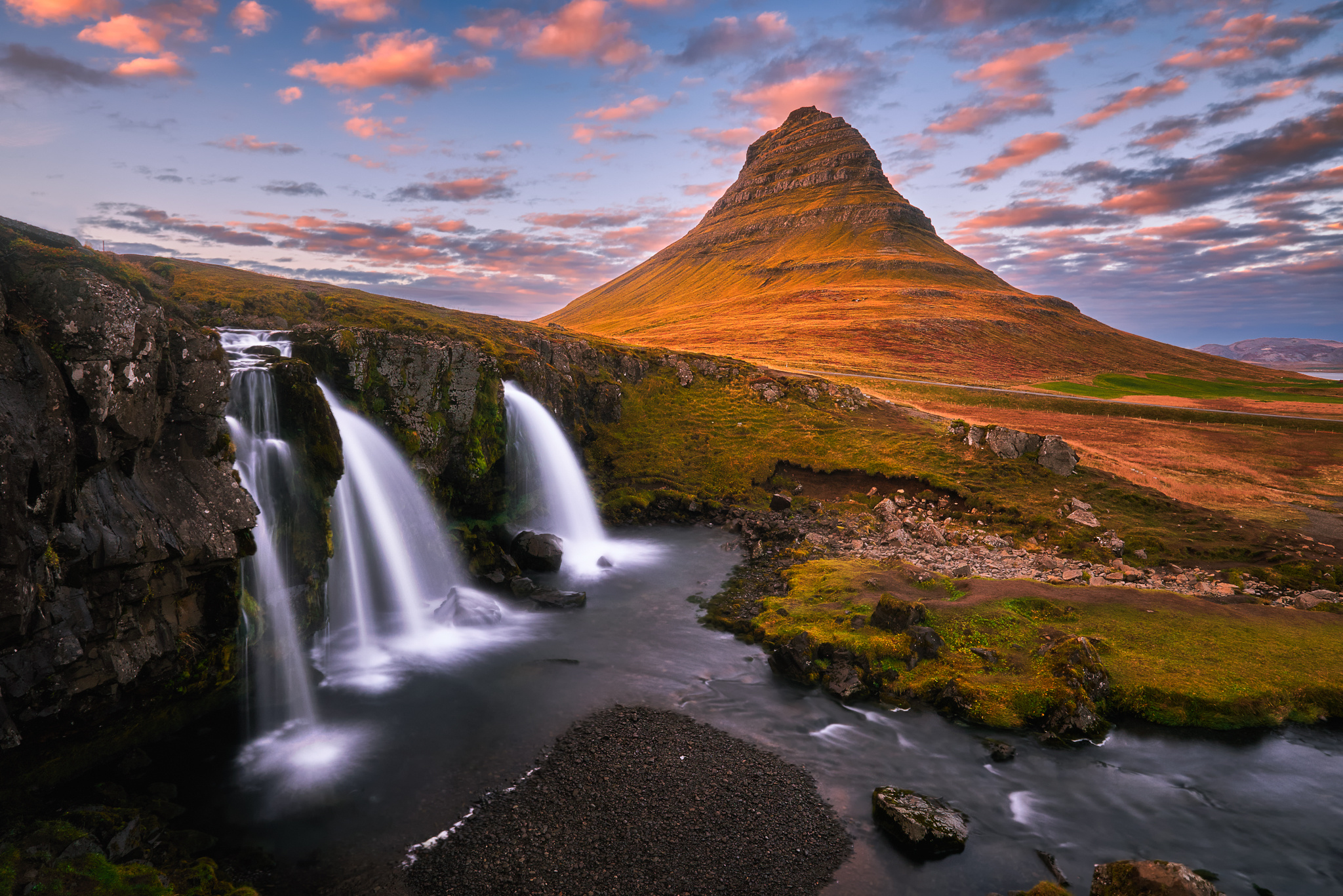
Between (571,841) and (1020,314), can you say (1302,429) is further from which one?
(1020,314)

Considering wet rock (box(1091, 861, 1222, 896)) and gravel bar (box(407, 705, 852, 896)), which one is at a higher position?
wet rock (box(1091, 861, 1222, 896))

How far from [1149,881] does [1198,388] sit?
450 ft

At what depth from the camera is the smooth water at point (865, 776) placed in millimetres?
14172

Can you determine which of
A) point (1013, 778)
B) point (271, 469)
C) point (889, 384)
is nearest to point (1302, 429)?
point (889, 384)

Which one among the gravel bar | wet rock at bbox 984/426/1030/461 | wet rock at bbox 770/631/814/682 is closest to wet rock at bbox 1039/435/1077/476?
wet rock at bbox 984/426/1030/461

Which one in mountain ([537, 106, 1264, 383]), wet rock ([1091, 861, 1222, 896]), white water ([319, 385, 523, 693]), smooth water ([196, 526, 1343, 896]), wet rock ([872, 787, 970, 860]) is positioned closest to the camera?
wet rock ([1091, 861, 1222, 896])

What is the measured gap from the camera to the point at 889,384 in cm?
8719

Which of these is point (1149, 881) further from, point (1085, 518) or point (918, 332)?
point (918, 332)

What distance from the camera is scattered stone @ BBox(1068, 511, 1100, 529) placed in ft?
119

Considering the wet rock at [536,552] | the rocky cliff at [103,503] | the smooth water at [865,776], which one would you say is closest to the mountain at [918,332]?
the wet rock at [536,552]

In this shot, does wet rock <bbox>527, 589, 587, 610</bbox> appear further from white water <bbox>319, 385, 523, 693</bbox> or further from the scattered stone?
the scattered stone

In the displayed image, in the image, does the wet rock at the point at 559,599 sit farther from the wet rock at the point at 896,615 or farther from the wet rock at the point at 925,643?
the wet rock at the point at 925,643

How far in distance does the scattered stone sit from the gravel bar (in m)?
29.5

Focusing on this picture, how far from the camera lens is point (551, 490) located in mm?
40594
